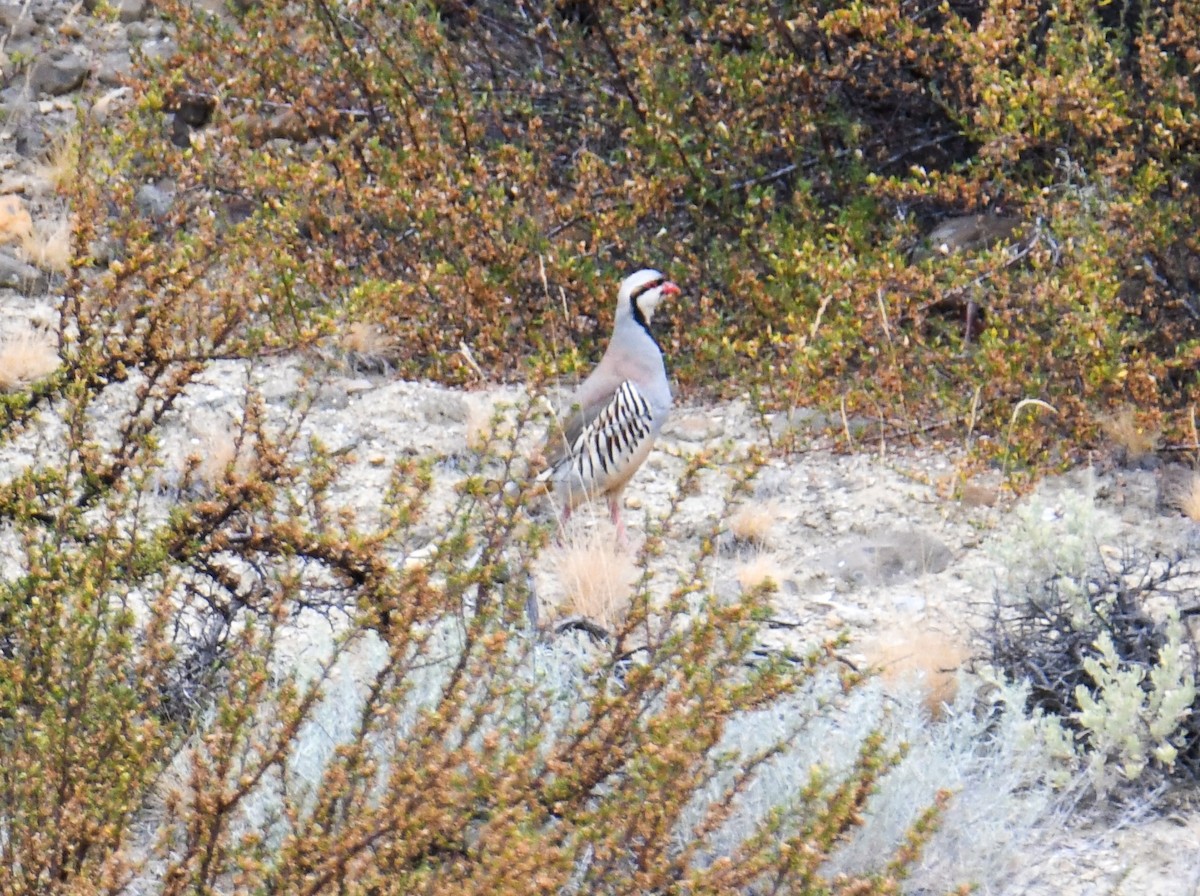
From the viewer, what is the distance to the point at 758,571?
579cm

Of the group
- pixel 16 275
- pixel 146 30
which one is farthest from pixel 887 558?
pixel 146 30

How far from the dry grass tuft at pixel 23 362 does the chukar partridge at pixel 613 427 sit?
101 inches

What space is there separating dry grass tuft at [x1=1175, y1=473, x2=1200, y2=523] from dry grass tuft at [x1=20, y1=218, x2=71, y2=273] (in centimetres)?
594

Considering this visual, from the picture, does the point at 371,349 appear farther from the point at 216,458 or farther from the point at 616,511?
the point at 616,511

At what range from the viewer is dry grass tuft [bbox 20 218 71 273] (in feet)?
29.8

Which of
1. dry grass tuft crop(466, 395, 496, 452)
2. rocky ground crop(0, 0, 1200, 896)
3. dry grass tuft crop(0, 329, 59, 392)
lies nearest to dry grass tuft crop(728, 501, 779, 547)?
rocky ground crop(0, 0, 1200, 896)

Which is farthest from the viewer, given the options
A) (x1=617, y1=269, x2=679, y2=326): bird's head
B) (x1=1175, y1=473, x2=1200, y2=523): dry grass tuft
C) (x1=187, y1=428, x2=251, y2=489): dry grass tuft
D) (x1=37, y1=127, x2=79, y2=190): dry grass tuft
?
(x1=37, y1=127, x2=79, y2=190): dry grass tuft

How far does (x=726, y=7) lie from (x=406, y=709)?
4.79m

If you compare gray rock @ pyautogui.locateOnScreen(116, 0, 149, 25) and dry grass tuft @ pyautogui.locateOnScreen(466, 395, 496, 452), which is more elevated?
gray rock @ pyautogui.locateOnScreen(116, 0, 149, 25)

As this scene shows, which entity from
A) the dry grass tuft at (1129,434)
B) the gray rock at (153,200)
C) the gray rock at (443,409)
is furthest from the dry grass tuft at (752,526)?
the gray rock at (153,200)

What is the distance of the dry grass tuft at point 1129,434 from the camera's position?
261 inches

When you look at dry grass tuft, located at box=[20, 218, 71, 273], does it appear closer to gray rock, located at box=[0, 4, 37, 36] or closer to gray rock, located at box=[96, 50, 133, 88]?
gray rock, located at box=[96, 50, 133, 88]

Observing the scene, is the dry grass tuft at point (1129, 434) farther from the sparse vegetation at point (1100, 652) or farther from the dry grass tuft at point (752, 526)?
the dry grass tuft at point (752, 526)

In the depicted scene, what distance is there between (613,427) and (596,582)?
94 cm
